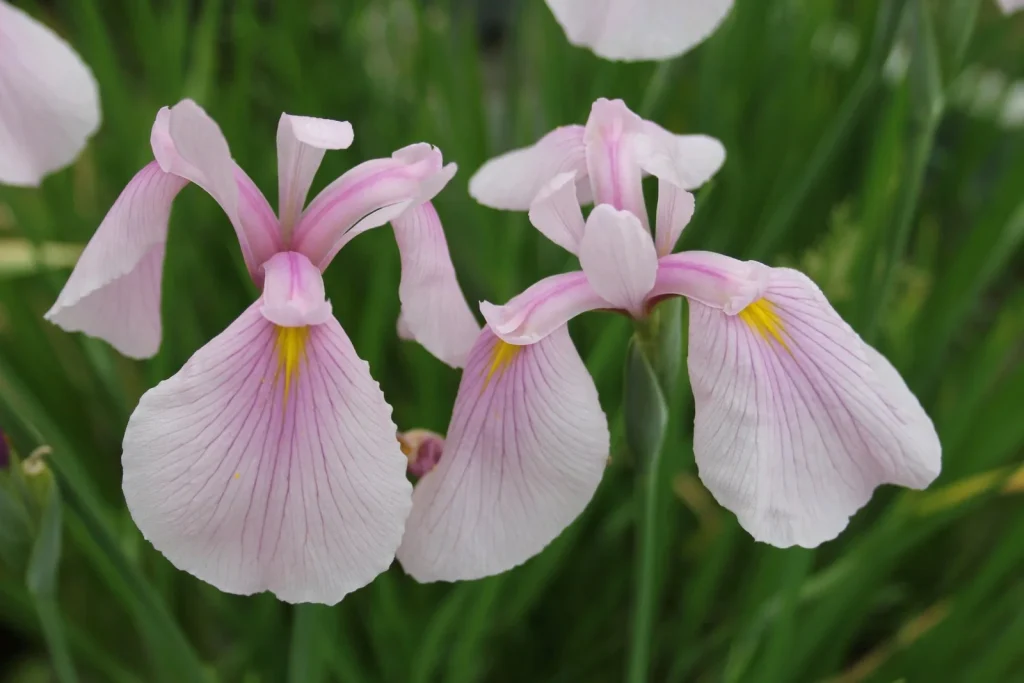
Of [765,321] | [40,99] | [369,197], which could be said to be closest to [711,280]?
[765,321]

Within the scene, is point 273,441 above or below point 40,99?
below

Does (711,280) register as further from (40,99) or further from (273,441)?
(40,99)

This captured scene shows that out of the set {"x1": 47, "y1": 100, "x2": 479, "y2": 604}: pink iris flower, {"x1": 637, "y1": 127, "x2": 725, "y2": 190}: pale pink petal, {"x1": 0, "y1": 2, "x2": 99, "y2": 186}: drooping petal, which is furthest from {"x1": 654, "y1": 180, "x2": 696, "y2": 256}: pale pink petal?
{"x1": 0, "y1": 2, "x2": 99, "y2": 186}: drooping petal

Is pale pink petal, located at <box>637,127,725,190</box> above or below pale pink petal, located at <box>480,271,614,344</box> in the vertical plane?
above

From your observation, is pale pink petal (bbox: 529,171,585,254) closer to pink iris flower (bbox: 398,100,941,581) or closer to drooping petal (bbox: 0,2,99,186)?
pink iris flower (bbox: 398,100,941,581)

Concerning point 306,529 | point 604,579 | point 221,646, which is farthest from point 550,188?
point 221,646

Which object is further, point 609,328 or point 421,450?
point 609,328
